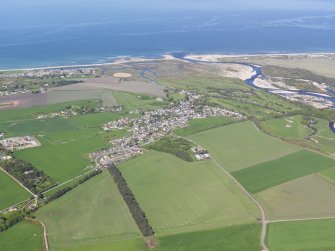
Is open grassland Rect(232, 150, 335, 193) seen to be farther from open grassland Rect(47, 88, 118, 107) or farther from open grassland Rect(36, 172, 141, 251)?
open grassland Rect(47, 88, 118, 107)

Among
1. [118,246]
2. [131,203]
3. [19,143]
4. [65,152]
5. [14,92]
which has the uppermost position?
[14,92]

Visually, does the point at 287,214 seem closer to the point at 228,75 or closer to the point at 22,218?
the point at 22,218

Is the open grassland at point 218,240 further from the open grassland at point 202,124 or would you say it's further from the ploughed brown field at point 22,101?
the ploughed brown field at point 22,101

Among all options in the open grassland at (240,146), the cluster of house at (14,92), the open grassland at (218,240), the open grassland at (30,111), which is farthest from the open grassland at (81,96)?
the open grassland at (218,240)

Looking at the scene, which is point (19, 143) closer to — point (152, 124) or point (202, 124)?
point (152, 124)

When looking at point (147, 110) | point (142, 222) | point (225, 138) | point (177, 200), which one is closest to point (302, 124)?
point (225, 138)

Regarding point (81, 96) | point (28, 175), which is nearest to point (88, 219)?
point (28, 175)

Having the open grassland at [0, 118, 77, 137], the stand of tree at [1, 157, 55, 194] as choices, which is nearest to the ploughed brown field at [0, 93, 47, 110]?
the open grassland at [0, 118, 77, 137]
